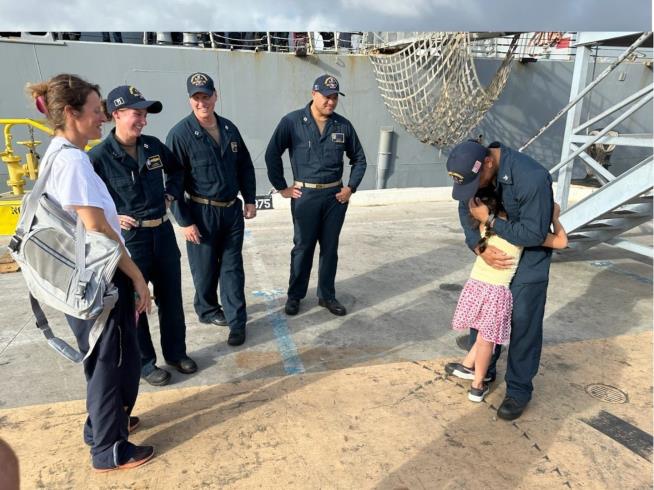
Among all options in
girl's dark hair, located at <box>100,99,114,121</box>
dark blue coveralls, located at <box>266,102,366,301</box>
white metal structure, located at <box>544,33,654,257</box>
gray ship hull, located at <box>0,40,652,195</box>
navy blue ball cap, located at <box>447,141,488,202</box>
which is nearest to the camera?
girl's dark hair, located at <box>100,99,114,121</box>

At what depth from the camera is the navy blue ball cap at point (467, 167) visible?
2234 mm

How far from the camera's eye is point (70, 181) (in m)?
1.80

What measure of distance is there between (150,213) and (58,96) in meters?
0.93

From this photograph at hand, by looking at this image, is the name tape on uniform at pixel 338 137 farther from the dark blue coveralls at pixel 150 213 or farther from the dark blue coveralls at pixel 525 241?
the dark blue coveralls at pixel 525 241

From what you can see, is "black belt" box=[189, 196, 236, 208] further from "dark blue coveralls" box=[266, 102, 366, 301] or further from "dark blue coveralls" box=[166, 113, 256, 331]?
"dark blue coveralls" box=[266, 102, 366, 301]

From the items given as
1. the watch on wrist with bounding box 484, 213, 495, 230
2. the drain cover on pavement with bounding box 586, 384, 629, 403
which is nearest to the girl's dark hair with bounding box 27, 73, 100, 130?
the watch on wrist with bounding box 484, 213, 495, 230

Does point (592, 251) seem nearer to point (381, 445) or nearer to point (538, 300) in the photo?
point (538, 300)

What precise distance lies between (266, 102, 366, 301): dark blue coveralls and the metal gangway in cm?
184

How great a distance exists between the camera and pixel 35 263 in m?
1.78

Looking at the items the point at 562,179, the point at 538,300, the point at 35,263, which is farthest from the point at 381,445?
the point at 562,179

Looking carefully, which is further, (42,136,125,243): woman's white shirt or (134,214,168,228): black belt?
(134,214,168,228): black belt

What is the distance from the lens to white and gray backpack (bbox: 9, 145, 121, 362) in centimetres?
177

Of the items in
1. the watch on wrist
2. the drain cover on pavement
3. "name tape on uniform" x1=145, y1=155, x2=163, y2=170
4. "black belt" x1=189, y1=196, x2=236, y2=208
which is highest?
"name tape on uniform" x1=145, y1=155, x2=163, y2=170

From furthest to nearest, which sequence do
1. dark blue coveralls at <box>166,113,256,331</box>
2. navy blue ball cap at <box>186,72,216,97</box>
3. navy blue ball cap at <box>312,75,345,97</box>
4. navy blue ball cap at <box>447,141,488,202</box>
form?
1. navy blue ball cap at <box>312,75,345,97</box>
2. dark blue coveralls at <box>166,113,256,331</box>
3. navy blue ball cap at <box>186,72,216,97</box>
4. navy blue ball cap at <box>447,141,488,202</box>
